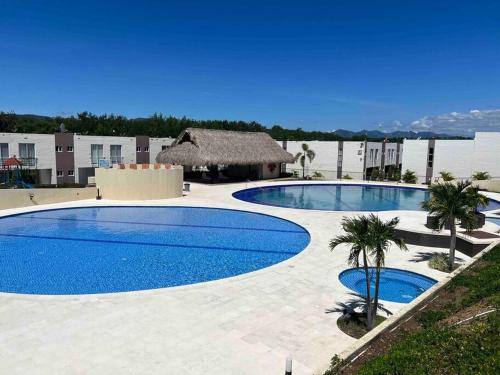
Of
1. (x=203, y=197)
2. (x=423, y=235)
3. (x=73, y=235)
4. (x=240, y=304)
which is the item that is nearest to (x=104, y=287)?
(x=240, y=304)

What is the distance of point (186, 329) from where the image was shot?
8047 mm

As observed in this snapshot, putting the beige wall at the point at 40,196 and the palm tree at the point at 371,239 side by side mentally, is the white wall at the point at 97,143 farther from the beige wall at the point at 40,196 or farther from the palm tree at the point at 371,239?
the palm tree at the point at 371,239

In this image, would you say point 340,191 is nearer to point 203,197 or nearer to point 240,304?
point 203,197

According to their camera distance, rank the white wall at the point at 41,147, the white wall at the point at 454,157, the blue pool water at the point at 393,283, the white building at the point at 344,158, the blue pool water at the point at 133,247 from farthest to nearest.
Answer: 1. the white building at the point at 344,158
2. the white wall at the point at 454,157
3. the white wall at the point at 41,147
4. the blue pool water at the point at 133,247
5. the blue pool water at the point at 393,283

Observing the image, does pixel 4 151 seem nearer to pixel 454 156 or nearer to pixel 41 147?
pixel 41 147

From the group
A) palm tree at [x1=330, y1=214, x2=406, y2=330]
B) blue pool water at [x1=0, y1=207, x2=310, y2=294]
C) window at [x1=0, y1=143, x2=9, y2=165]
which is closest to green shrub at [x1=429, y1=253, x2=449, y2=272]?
palm tree at [x1=330, y1=214, x2=406, y2=330]

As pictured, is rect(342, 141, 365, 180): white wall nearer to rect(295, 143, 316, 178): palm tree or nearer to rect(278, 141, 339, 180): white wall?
rect(278, 141, 339, 180): white wall

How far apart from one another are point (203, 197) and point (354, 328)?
19.6 meters

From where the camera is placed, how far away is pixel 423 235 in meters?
15.3

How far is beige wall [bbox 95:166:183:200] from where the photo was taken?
2520cm

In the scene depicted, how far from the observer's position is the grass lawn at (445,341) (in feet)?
18.0

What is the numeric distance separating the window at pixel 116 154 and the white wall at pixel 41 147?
214 inches

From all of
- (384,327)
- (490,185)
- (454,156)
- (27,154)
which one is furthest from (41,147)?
(490,185)

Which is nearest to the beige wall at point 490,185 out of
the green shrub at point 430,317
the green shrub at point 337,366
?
the green shrub at point 430,317
